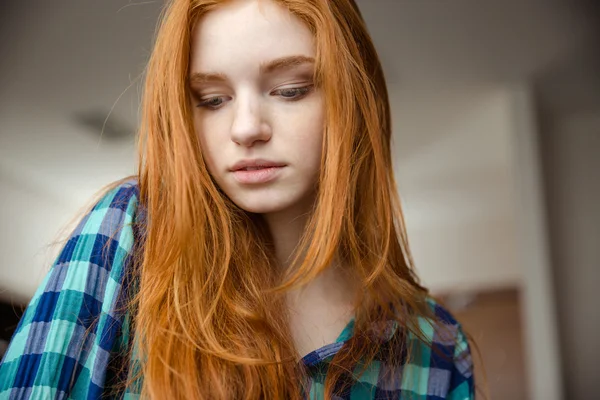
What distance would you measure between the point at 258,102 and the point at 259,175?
0.29 ft

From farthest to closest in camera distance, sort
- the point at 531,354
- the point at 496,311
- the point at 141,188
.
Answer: the point at 496,311 < the point at 531,354 < the point at 141,188

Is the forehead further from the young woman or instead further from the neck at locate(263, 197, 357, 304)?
the neck at locate(263, 197, 357, 304)

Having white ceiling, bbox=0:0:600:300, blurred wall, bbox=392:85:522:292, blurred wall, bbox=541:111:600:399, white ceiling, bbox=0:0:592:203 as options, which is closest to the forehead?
white ceiling, bbox=0:0:600:300

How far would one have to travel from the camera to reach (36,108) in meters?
3.68

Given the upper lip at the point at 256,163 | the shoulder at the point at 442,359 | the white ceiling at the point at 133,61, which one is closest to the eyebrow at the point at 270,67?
the upper lip at the point at 256,163

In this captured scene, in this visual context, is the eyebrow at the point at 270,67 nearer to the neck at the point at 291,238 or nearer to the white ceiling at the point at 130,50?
the neck at the point at 291,238

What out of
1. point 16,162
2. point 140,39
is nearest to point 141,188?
point 140,39

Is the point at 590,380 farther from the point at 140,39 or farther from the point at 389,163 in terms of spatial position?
the point at 389,163

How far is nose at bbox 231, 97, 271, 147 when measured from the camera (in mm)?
756

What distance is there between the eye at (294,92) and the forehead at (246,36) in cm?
4

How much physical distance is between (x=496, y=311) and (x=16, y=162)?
4.35m

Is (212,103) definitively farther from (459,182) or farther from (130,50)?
(459,182)

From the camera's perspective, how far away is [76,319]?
2.38 feet

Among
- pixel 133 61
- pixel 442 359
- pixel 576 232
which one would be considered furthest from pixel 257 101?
pixel 576 232
